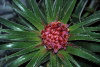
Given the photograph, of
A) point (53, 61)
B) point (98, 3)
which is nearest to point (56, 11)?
point (53, 61)

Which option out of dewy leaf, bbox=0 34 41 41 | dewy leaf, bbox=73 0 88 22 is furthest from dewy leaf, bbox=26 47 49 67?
dewy leaf, bbox=73 0 88 22

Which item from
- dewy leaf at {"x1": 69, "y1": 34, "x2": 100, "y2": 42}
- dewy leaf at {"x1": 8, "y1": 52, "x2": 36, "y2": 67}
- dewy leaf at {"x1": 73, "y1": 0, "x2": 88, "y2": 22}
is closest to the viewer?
dewy leaf at {"x1": 69, "y1": 34, "x2": 100, "y2": 42}

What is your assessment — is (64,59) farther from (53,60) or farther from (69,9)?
(69,9)

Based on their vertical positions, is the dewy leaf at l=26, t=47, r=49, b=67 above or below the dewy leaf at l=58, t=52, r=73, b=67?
above

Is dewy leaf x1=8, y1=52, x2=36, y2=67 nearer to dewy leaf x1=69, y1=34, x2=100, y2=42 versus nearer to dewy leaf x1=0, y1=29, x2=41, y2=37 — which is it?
dewy leaf x1=0, y1=29, x2=41, y2=37

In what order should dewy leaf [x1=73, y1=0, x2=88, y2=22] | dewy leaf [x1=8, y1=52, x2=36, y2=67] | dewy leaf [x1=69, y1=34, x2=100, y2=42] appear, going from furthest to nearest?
dewy leaf [x1=73, y1=0, x2=88, y2=22] < dewy leaf [x1=8, y1=52, x2=36, y2=67] < dewy leaf [x1=69, y1=34, x2=100, y2=42]

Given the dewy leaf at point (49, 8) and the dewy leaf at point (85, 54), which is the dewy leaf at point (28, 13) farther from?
the dewy leaf at point (85, 54)

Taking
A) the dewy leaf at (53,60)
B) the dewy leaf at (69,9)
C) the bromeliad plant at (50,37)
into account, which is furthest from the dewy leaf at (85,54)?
the dewy leaf at (69,9)
